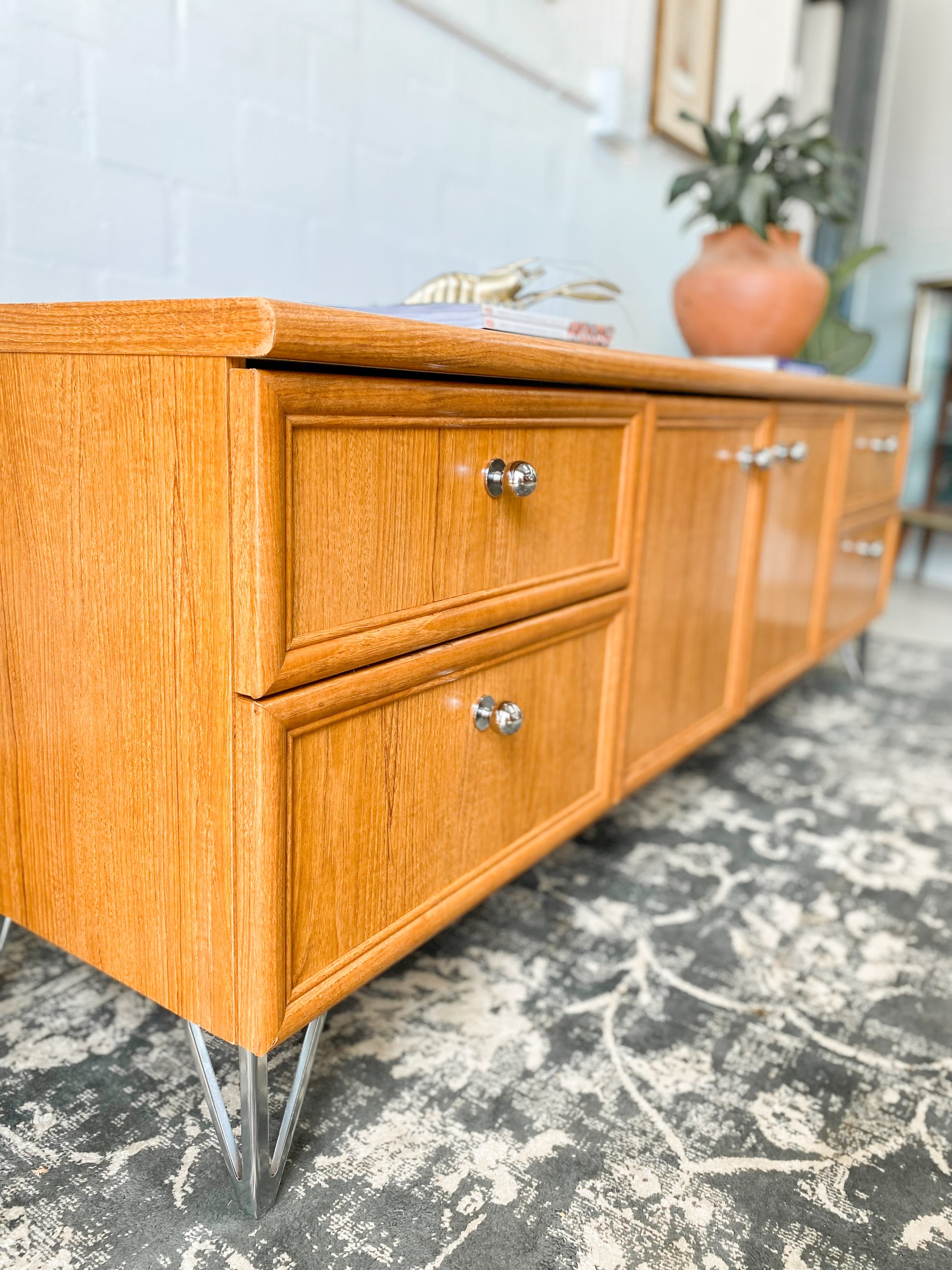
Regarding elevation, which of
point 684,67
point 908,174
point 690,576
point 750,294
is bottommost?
point 690,576

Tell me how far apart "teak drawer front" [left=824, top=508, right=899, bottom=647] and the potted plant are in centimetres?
36

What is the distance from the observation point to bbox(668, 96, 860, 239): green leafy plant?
55.8 inches

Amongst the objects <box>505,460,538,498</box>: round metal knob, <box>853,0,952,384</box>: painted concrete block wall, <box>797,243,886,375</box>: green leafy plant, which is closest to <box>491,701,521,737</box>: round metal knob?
<box>505,460,538,498</box>: round metal knob

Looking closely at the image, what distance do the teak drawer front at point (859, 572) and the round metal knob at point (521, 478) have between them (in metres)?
1.02

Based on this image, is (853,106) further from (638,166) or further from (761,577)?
(761,577)

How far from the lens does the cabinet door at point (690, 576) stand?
41.4 inches

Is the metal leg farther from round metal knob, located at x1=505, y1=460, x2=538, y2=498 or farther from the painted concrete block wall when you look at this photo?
the painted concrete block wall

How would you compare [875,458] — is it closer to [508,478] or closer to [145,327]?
[508,478]

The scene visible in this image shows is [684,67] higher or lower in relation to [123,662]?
higher

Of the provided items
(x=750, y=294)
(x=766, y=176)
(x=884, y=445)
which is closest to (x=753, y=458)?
(x=750, y=294)

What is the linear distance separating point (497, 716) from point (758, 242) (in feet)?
3.43

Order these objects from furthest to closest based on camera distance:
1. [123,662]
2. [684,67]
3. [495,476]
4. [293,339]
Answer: [684,67], [495,476], [123,662], [293,339]

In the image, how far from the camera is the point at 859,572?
182 centimetres

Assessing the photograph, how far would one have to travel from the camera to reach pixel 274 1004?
64cm
